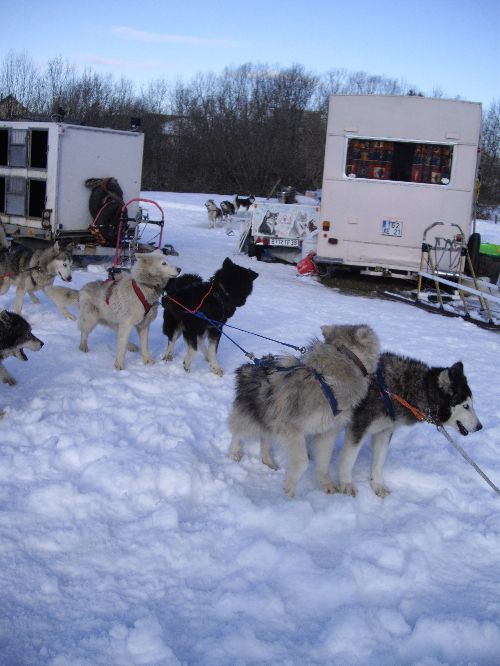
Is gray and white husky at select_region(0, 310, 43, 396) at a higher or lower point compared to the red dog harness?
lower

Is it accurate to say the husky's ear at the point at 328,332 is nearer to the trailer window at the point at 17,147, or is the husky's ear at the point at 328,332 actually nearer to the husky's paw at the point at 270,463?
the husky's paw at the point at 270,463

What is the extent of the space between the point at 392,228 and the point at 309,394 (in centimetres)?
848

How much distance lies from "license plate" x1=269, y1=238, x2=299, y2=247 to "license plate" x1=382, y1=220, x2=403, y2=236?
Result: 322 centimetres

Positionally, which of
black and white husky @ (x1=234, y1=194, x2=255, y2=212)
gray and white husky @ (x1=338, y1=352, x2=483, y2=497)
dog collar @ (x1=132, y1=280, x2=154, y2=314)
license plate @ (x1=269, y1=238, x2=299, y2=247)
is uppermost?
black and white husky @ (x1=234, y1=194, x2=255, y2=212)

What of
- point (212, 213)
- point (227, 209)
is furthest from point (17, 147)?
point (227, 209)

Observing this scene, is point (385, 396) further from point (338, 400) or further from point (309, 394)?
point (309, 394)

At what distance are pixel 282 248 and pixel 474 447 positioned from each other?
1063 centimetres

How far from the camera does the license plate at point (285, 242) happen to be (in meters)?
14.5

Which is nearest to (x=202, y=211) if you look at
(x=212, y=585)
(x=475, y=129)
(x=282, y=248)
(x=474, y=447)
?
(x=282, y=248)

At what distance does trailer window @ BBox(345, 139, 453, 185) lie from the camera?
36.8 feet

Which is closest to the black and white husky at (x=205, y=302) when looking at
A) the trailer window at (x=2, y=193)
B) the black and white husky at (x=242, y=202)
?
the trailer window at (x=2, y=193)

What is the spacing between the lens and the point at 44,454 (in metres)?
3.93

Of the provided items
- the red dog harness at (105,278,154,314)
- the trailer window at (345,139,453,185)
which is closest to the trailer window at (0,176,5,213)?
the trailer window at (345,139,453,185)

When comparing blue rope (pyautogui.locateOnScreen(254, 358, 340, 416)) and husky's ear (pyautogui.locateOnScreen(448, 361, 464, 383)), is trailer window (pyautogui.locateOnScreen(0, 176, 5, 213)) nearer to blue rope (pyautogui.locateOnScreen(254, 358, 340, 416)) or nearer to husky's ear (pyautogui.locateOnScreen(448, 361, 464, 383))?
blue rope (pyautogui.locateOnScreen(254, 358, 340, 416))
